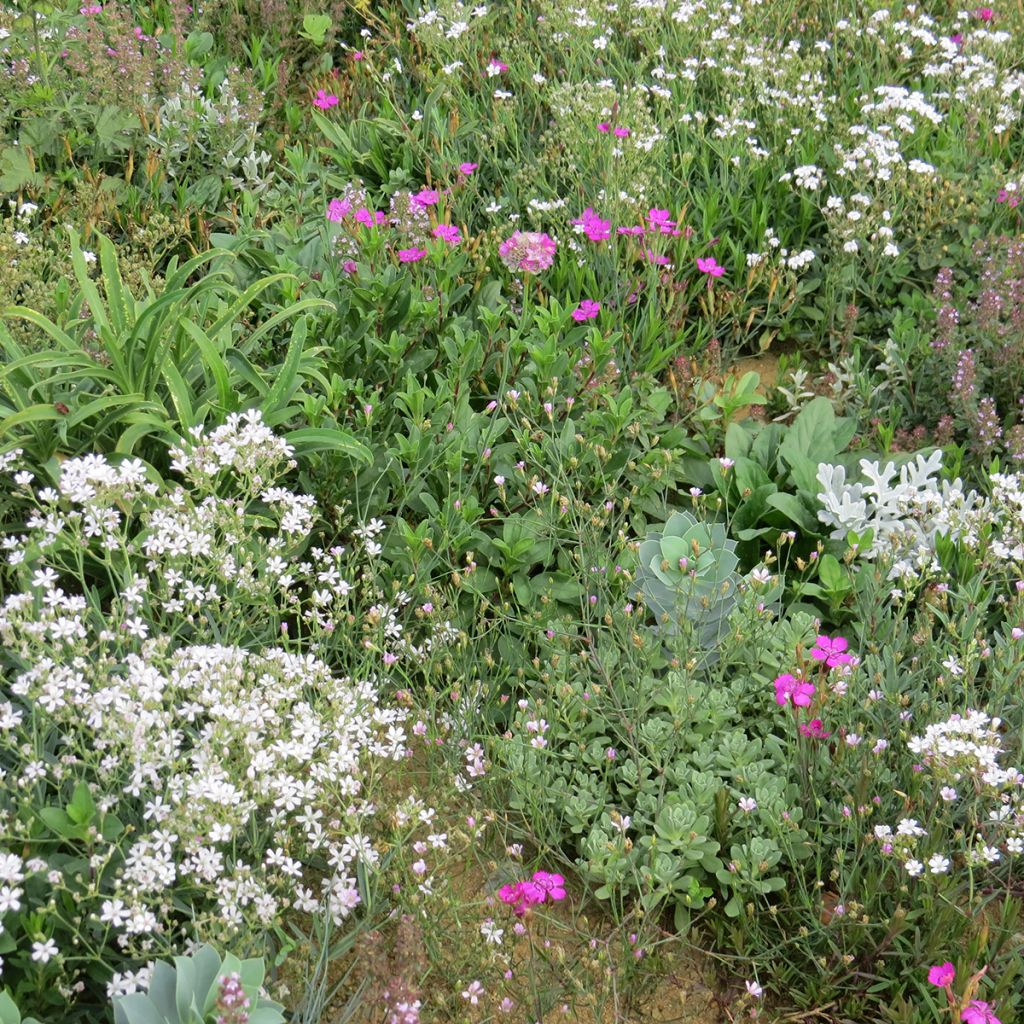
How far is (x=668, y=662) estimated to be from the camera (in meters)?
2.84

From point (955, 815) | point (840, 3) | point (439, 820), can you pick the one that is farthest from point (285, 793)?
point (840, 3)

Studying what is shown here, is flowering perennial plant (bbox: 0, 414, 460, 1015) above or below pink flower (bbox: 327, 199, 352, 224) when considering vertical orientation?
below

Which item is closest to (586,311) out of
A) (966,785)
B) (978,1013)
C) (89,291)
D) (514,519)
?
(514,519)

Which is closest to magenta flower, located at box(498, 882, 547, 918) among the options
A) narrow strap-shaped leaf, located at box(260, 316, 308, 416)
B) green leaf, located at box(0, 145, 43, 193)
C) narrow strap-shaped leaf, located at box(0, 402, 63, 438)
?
narrow strap-shaped leaf, located at box(260, 316, 308, 416)

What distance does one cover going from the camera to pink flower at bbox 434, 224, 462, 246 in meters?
4.05

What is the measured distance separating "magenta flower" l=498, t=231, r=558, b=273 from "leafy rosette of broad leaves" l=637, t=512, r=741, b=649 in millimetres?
1375

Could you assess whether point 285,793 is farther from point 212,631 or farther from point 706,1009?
point 706,1009

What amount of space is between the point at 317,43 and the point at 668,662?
409 centimetres

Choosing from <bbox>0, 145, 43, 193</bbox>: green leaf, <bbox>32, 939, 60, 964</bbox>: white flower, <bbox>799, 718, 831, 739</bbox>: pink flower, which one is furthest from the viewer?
<bbox>0, 145, 43, 193</bbox>: green leaf

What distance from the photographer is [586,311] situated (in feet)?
12.8

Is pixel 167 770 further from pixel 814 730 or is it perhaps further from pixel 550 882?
pixel 814 730

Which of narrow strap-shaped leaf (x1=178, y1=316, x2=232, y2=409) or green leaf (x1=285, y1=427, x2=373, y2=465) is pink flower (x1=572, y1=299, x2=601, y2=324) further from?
narrow strap-shaped leaf (x1=178, y1=316, x2=232, y2=409)

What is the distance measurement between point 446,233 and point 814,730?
92.6 inches

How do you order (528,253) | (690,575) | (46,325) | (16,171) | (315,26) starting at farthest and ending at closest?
1. (315,26)
2. (16,171)
3. (528,253)
4. (46,325)
5. (690,575)
